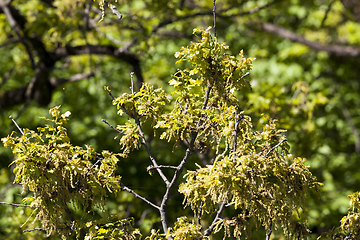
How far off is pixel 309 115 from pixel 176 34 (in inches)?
102

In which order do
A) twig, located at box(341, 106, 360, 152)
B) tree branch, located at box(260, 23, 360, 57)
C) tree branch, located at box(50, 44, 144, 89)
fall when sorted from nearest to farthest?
tree branch, located at box(50, 44, 144, 89), twig, located at box(341, 106, 360, 152), tree branch, located at box(260, 23, 360, 57)

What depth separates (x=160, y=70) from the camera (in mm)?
4969

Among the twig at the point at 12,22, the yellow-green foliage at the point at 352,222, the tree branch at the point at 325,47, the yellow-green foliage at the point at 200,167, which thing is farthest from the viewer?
the tree branch at the point at 325,47

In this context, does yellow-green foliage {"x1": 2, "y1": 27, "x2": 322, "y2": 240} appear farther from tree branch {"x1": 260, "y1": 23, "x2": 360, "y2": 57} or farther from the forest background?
tree branch {"x1": 260, "y1": 23, "x2": 360, "y2": 57}

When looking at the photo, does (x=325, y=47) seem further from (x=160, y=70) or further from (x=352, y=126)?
(x=160, y=70)

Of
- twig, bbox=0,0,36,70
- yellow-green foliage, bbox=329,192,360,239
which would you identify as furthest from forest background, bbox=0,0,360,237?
yellow-green foliage, bbox=329,192,360,239

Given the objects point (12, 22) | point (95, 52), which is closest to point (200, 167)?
point (12, 22)

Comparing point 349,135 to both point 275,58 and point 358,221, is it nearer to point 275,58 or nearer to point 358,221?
point 275,58

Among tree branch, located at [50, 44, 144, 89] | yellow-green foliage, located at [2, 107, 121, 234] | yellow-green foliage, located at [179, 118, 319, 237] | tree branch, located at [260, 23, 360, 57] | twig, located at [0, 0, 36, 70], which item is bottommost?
yellow-green foliage, located at [2, 107, 121, 234]

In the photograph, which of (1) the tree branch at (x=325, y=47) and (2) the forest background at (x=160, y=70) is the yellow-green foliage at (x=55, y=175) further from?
(1) the tree branch at (x=325, y=47)

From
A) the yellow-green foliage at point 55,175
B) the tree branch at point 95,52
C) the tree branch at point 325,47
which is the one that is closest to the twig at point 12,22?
the tree branch at point 95,52

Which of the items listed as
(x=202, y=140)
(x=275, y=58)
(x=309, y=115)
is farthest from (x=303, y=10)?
(x=202, y=140)

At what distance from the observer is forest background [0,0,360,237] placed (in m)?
3.58

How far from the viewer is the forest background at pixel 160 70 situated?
3.58 meters
